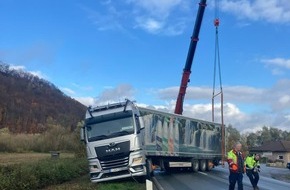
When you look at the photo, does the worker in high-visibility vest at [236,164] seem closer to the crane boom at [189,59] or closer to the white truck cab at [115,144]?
the white truck cab at [115,144]

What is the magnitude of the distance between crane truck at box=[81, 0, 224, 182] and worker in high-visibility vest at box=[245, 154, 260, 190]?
13.9 ft

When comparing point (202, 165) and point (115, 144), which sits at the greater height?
point (115, 144)

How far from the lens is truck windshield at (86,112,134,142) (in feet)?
58.5

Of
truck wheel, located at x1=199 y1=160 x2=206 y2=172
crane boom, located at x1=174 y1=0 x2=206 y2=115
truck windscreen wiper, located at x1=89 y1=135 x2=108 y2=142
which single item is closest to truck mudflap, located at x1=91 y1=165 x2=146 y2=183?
truck windscreen wiper, located at x1=89 y1=135 x2=108 y2=142

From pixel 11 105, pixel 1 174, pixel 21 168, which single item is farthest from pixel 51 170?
pixel 11 105

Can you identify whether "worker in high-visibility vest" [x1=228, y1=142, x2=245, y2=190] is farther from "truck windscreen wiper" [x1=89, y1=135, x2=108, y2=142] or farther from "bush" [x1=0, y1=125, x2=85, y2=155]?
"bush" [x1=0, y1=125, x2=85, y2=155]

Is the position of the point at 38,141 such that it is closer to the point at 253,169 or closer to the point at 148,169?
the point at 148,169

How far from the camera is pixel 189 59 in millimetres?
29281

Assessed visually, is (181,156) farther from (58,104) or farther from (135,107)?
(58,104)

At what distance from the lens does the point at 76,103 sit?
342ft

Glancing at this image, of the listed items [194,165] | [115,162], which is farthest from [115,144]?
[194,165]

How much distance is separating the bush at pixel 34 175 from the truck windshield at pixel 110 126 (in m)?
2.75

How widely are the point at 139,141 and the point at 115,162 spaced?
1315mm

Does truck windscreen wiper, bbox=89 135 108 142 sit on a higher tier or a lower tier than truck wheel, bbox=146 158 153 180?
higher
